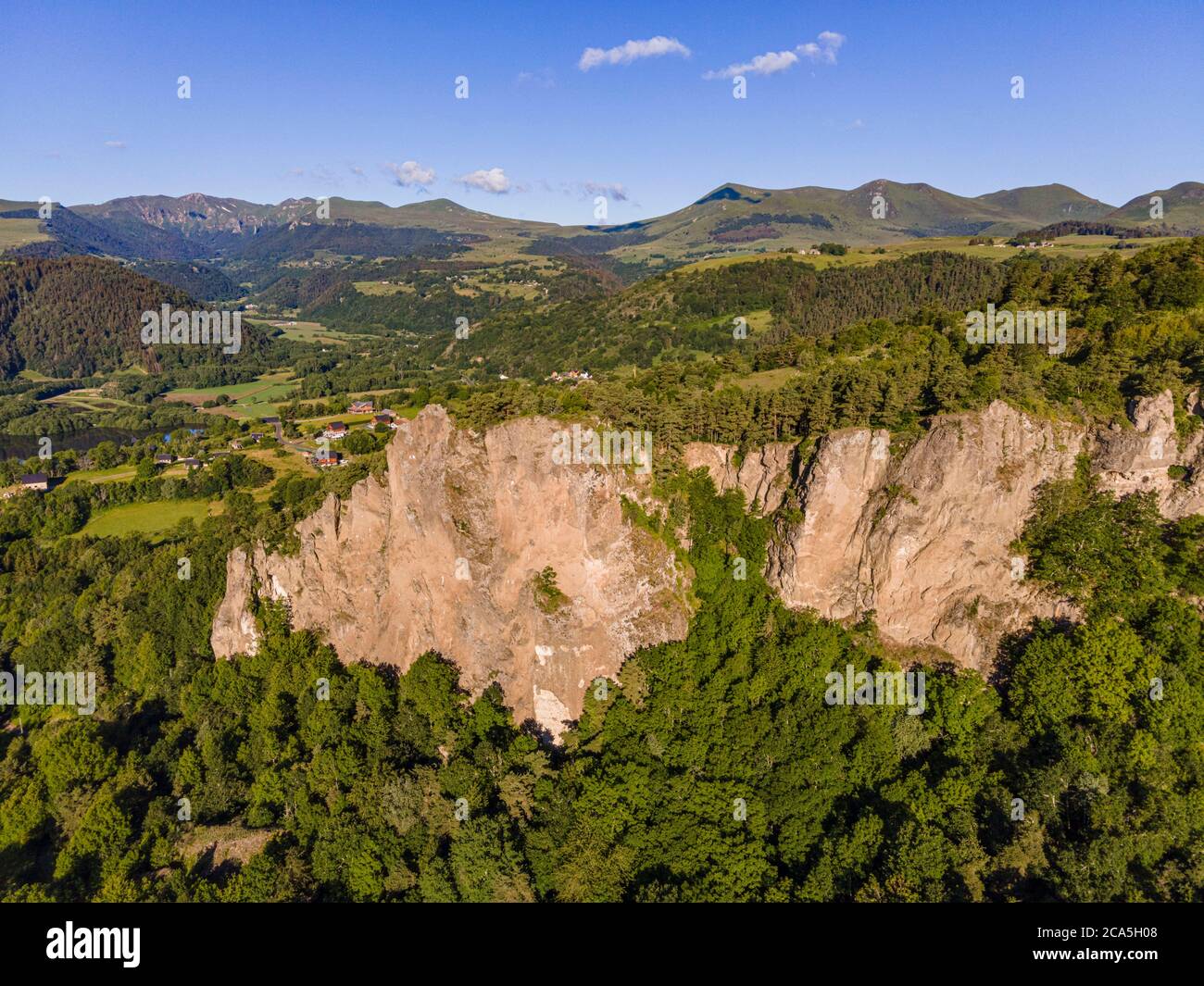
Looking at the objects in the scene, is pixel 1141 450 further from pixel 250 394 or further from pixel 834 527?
pixel 250 394

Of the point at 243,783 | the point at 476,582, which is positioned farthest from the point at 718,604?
the point at 243,783

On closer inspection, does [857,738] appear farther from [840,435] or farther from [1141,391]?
[1141,391]

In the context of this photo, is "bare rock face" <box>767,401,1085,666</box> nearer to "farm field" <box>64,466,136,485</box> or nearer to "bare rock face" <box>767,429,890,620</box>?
"bare rock face" <box>767,429,890,620</box>

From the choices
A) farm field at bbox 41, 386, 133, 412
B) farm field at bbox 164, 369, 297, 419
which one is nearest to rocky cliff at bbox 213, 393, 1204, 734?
farm field at bbox 164, 369, 297, 419

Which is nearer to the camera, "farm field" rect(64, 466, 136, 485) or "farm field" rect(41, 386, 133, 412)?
"farm field" rect(64, 466, 136, 485)

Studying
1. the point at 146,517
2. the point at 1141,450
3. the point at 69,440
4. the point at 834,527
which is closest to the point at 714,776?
the point at 834,527
